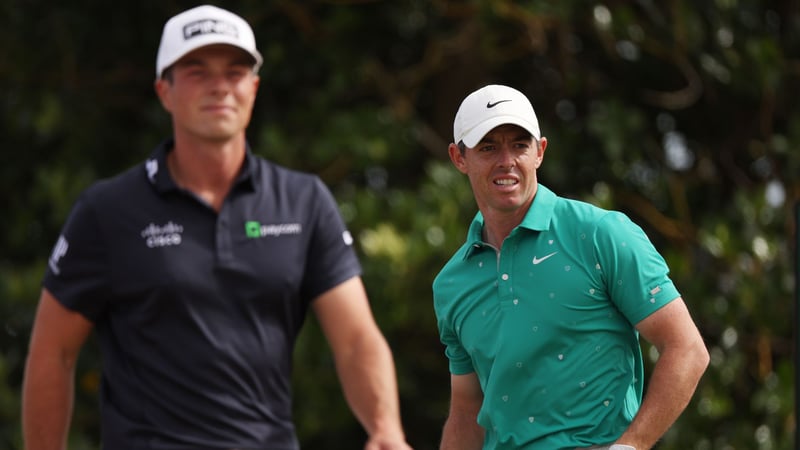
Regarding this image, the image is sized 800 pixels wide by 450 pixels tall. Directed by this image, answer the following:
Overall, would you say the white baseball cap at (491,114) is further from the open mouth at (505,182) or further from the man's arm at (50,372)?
the man's arm at (50,372)

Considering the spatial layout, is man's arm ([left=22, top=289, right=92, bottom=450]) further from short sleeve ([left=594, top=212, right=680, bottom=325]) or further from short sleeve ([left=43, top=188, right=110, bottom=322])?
short sleeve ([left=594, top=212, right=680, bottom=325])

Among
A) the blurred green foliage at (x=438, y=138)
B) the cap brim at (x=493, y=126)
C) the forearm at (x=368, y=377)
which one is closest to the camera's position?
the cap brim at (x=493, y=126)

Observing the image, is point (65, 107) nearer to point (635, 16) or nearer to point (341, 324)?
point (635, 16)

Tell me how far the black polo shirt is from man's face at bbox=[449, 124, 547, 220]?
124 centimetres

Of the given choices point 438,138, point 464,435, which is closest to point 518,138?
point 464,435

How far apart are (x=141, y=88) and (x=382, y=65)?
5.14 ft

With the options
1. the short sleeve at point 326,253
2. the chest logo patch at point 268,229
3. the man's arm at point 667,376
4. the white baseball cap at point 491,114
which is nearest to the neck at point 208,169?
the chest logo patch at point 268,229

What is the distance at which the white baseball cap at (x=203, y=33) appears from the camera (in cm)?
445

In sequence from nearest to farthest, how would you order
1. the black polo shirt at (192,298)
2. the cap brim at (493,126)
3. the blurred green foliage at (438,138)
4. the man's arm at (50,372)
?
1. the cap brim at (493,126)
2. the black polo shirt at (192,298)
3. the man's arm at (50,372)
4. the blurred green foliage at (438,138)

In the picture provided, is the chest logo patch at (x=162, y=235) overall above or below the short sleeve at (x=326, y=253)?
above

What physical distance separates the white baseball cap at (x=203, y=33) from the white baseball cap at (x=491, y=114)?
1397 mm

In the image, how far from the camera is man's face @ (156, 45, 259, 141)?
441 cm

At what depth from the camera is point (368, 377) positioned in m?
4.50

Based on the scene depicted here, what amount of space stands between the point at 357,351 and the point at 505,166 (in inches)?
57.8
